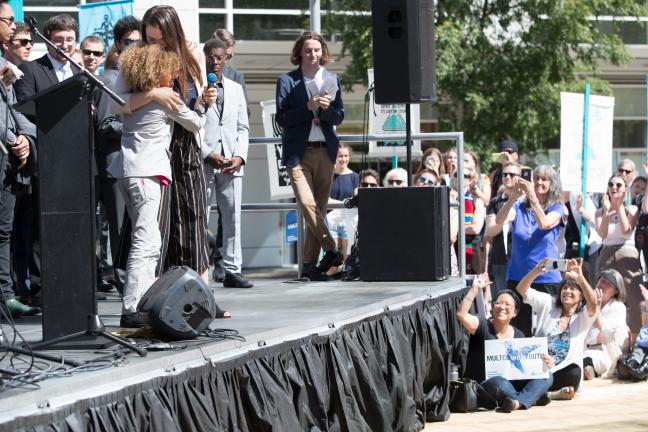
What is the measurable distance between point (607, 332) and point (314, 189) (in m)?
2.87

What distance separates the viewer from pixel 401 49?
8805mm

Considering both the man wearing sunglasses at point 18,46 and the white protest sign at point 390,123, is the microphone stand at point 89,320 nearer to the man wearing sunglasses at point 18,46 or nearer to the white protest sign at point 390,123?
the man wearing sunglasses at point 18,46

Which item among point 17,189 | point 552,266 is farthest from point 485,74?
point 17,189

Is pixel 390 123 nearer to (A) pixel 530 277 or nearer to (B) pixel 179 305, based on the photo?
(A) pixel 530 277

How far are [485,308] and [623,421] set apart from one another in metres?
1.51

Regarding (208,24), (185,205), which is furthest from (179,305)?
(208,24)

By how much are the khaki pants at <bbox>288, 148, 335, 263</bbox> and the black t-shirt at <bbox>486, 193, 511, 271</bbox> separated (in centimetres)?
194

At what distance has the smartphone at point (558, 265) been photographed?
906 cm

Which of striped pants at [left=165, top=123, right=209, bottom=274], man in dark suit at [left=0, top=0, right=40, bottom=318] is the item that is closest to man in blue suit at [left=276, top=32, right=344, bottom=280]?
man in dark suit at [left=0, top=0, right=40, bottom=318]

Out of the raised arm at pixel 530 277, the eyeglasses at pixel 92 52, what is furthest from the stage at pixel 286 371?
the eyeglasses at pixel 92 52

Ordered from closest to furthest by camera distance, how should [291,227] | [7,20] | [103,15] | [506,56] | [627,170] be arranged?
[7,20] → [103,15] → [291,227] → [627,170] → [506,56]

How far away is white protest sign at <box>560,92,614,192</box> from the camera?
11.9 meters

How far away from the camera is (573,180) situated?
1169 centimetres

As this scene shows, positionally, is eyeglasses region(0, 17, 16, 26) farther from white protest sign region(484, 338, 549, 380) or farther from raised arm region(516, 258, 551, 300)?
raised arm region(516, 258, 551, 300)
